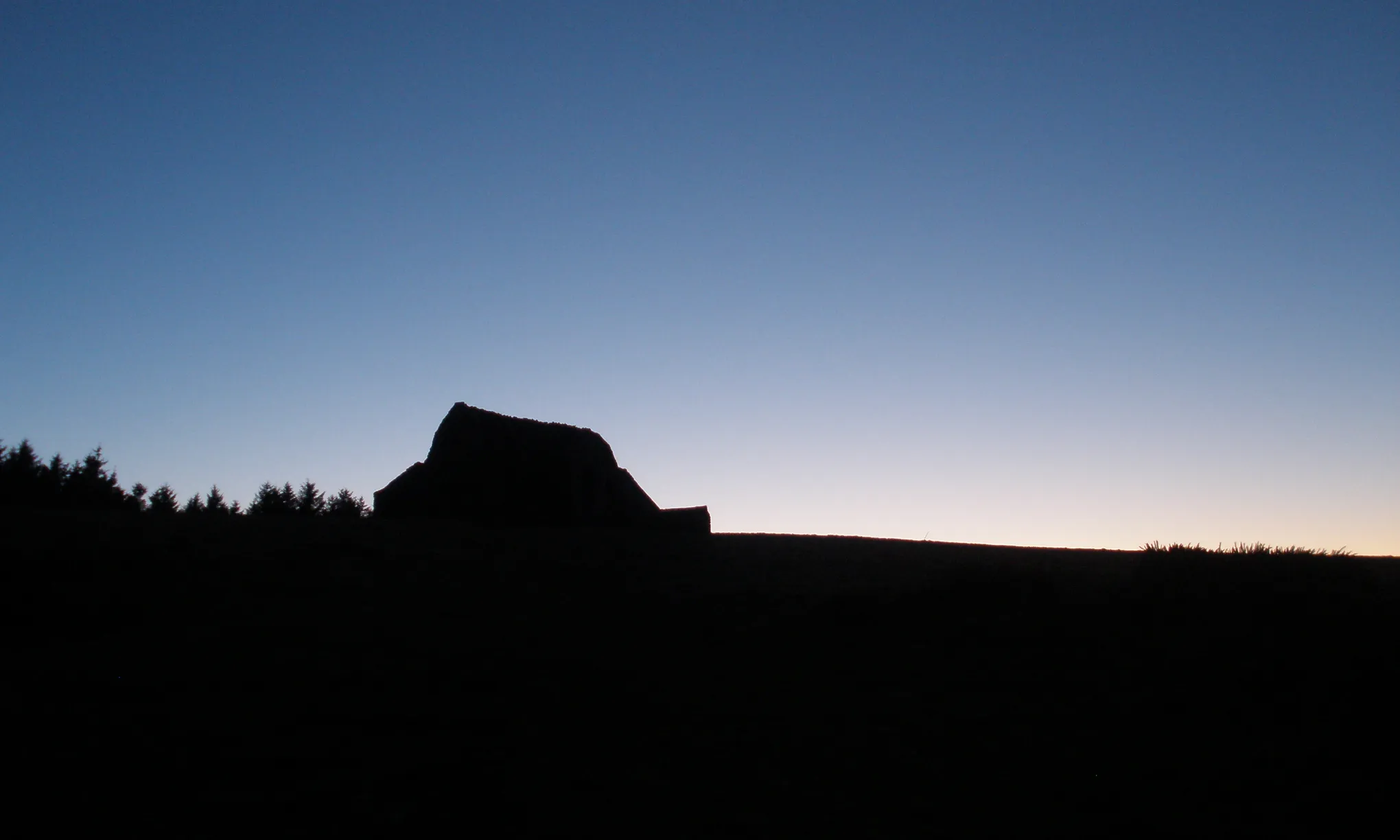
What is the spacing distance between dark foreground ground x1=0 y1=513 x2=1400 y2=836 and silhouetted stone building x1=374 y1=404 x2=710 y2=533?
329cm

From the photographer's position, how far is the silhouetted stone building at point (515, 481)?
15453 millimetres

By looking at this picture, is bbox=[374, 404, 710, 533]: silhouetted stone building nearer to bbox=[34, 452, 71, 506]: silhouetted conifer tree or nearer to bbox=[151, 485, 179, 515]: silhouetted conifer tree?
bbox=[34, 452, 71, 506]: silhouetted conifer tree

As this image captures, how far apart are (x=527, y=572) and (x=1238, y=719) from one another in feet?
25.0

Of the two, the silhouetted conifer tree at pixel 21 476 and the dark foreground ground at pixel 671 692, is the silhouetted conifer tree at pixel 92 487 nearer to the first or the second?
the silhouetted conifer tree at pixel 21 476

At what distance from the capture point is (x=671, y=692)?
7.39m

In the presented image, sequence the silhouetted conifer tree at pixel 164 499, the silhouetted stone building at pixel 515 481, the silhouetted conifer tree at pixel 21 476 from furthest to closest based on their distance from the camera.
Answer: the silhouetted conifer tree at pixel 164 499 → the silhouetted conifer tree at pixel 21 476 → the silhouetted stone building at pixel 515 481

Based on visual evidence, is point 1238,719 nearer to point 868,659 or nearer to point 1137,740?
point 1137,740

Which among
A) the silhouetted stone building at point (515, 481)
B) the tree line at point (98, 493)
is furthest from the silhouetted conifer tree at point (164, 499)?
the silhouetted stone building at point (515, 481)

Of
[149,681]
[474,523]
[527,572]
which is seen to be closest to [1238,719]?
[527,572]

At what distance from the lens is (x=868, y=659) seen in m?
8.46

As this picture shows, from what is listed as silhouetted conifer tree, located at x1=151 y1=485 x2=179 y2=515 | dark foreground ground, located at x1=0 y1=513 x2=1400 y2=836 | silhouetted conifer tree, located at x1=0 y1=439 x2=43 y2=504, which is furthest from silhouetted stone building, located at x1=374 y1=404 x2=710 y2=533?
silhouetted conifer tree, located at x1=151 y1=485 x2=179 y2=515

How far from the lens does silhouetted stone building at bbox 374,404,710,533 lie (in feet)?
50.7

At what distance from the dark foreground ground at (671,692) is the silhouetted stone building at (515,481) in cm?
329

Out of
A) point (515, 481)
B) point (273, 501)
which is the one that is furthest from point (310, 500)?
point (515, 481)
